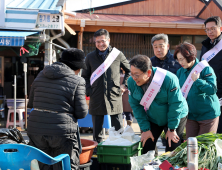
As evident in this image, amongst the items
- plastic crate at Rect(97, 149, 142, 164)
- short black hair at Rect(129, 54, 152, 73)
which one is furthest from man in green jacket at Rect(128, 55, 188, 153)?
plastic crate at Rect(97, 149, 142, 164)

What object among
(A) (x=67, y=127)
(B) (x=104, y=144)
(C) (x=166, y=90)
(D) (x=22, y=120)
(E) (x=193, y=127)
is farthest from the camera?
(D) (x=22, y=120)

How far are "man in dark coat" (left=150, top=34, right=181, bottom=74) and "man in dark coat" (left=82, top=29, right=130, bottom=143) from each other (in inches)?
29.4

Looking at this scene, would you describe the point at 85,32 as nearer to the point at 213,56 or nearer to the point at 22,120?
the point at 22,120

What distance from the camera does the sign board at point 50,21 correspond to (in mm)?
7770

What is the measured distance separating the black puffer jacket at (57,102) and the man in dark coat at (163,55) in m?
1.47

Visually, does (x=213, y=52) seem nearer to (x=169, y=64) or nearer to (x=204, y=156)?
(x=169, y=64)

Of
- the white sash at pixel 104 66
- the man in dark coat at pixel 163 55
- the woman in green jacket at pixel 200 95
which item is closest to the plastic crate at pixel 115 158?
the woman in green jacket at pixel 200 95

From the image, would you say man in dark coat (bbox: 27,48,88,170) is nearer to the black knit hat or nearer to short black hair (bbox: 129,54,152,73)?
the black knit hat

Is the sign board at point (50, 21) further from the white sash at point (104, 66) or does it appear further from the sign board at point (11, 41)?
the white sash at point (104, 66)

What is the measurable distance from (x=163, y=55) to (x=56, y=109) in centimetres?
182

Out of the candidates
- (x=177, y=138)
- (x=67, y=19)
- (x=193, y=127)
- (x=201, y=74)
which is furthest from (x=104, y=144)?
(x=67, y=19)

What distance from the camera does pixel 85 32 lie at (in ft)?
36.3

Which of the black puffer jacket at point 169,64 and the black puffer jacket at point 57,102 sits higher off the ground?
the black puffer jacket at point 169,64

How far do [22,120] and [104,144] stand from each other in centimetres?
513
